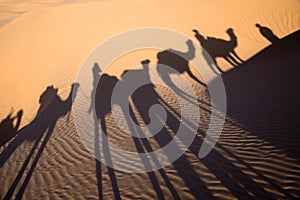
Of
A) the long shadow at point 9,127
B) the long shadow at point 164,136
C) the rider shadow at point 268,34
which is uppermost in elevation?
the rider shadow at point 268,34

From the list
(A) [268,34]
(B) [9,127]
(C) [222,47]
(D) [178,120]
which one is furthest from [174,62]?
(B) [9,127]

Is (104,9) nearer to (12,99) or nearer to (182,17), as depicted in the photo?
(182,17)

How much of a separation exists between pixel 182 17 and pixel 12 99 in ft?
37.8

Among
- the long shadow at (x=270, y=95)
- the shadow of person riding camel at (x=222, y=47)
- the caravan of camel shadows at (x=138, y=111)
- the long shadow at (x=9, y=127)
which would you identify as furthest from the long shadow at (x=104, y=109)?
the shadow of person riding camel at (x=222, y=47)

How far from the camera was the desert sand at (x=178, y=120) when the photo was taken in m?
4.27

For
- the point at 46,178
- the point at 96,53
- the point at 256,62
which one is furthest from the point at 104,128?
the point at 96,53

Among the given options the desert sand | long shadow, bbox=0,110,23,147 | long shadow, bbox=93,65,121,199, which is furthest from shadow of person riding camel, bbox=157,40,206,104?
long shadow, bbox=0,110,23,147

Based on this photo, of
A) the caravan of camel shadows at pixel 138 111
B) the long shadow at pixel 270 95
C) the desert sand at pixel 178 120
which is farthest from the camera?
the long shadow at pixel 270 95

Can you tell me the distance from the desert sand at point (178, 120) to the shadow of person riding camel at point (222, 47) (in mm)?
298

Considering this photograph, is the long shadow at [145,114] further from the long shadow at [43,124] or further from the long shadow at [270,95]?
the long shadow at [43,124]

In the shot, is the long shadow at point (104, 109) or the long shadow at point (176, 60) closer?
the long shadow at point (104, 109)

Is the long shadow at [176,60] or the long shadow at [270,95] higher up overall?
the long shadow at [176,60]

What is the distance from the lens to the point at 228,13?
1466cm

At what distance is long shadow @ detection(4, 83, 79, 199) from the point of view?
5.41m
